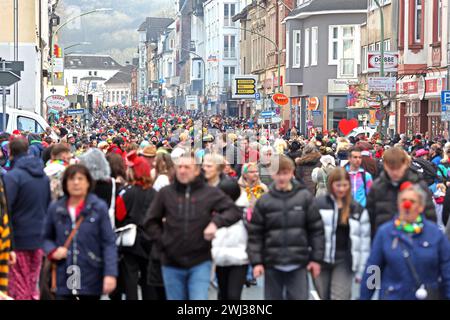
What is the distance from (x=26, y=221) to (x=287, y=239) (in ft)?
9.11

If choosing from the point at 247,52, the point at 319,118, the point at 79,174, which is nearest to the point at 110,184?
the point at 79,174

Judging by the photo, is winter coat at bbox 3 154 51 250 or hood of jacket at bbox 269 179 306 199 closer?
hood of jacket at bbox 269 179 306 199

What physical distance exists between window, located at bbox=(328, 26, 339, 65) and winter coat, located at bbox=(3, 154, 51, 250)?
2006 inches

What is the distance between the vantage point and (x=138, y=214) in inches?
432

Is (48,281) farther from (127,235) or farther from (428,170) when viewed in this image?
(428,170)

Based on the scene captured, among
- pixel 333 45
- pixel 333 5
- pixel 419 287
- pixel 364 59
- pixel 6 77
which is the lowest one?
pixel 419 287

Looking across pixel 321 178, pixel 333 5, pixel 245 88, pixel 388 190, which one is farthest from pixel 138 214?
pixel 245 88

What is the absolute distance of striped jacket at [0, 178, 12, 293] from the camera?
9.45m

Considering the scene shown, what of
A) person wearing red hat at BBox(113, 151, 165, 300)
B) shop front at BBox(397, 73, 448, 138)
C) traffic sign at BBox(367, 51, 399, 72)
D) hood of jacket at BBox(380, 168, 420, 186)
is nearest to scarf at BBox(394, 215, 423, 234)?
hood of jacket at BBox(380, 168, 420, 186)

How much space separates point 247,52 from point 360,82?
129 ft

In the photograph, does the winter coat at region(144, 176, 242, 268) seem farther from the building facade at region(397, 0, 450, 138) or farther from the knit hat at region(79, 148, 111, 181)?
the building facade at region(397, 0, 450, 138)

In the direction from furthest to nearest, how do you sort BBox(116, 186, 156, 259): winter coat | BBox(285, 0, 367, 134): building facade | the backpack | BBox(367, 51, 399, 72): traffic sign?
BBox(285, 0, 367, 134): building facade < BBox(367, 51, 399, 72): traffic sign < the backpack < BBox(116, 186, 156, 259): winter coat

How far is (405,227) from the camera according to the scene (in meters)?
8.46
